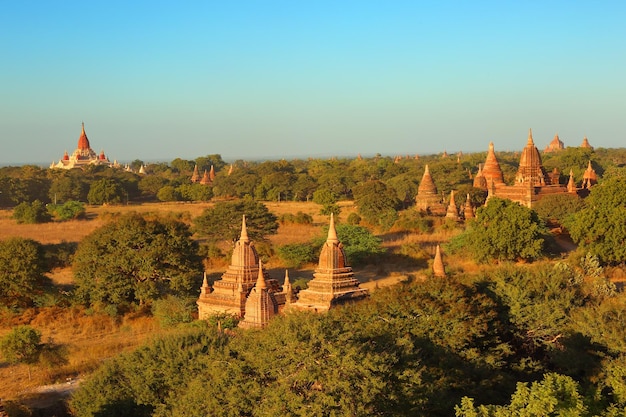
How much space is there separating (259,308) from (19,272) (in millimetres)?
11439

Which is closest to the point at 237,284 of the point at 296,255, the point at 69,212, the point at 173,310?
the point at 173,310

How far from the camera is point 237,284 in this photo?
21594 mm

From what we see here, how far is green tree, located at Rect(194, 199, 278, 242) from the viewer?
37688mm

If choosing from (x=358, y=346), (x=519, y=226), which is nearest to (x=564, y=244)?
(x=519, y=226)

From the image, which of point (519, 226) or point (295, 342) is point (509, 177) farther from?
point (295, 342)

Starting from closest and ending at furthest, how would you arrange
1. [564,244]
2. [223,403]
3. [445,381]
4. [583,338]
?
1. [223,403]
2. [445,381]
3. [583,338]
4. [564,244]

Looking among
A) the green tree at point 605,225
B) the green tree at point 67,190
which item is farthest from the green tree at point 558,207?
the green tree at point 67,190

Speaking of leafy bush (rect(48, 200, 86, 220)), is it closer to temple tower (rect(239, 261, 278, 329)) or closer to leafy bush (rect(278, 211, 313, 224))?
leafy bush (rect(278, 211, 313, 224))

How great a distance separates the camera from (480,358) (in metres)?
14.7

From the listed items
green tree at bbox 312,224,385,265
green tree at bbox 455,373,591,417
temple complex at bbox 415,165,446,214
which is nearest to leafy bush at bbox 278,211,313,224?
temple complex at bbox 415,165,446,214

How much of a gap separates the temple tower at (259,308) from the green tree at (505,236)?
14985mm

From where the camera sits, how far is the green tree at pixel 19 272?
83.8 feet

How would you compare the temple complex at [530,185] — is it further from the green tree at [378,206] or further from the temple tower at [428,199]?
the green tree at [378,206]

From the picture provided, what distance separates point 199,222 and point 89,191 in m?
32.1
